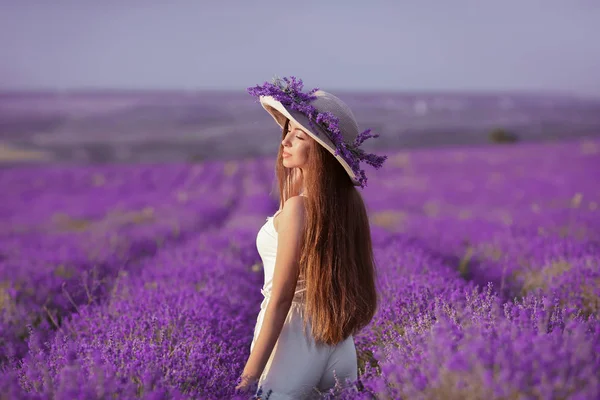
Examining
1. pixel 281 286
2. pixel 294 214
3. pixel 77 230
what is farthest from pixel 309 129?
pixel 77 230

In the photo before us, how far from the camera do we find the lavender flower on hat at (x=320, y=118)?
216 centimetres

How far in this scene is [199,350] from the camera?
234 cm

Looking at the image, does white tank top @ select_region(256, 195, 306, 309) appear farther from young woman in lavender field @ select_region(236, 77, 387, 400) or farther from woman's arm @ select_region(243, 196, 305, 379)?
woman's arm @ select_region(243, 196, 305, 379)

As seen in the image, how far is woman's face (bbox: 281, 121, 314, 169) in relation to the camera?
229 centimetres

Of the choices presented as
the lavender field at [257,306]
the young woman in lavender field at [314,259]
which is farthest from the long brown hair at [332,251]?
the lavender field at [257,306]

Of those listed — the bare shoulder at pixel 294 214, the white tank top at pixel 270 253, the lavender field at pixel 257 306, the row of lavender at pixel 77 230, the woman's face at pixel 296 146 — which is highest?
the woman's face at pixel 296 146

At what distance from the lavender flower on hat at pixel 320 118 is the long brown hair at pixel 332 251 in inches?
3.7

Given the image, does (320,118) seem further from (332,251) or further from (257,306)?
Result: (257,306)

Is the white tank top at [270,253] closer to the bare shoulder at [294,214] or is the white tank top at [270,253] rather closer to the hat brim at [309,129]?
the bare shoulder at [294,214]

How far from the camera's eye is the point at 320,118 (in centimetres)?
217

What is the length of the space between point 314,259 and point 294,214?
216 millimetres

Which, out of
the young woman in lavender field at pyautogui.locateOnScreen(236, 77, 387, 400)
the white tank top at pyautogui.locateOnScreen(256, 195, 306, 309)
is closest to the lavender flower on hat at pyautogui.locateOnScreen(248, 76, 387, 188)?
the young woman in lavender field at pyautogui.locateOnScreen(236, 77, 387, 400)

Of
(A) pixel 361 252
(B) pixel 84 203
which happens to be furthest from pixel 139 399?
(B) pixel 84 203

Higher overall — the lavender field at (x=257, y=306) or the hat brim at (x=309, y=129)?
the hat brim at (x=309, y=129)
